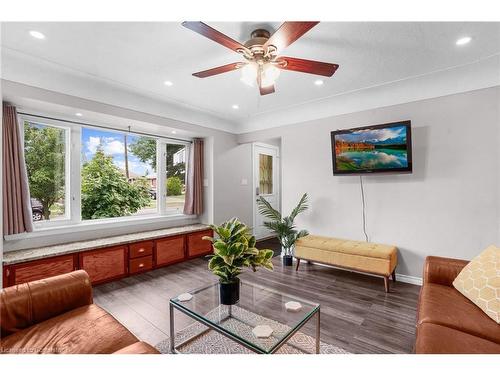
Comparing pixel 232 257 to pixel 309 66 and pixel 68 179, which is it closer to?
pixel 309 66

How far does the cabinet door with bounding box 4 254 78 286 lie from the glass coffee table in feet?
5.97

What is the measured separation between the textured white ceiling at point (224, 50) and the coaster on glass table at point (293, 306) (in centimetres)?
212

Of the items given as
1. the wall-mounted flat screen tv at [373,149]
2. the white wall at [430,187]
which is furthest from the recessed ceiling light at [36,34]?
the white wall at [430,187]

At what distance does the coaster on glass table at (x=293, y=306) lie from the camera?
170 centimetres

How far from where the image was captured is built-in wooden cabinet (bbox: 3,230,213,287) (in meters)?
2.52

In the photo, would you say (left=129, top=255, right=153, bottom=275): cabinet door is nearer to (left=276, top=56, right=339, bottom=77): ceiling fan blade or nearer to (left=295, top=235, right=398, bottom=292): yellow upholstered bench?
(left=295, top=235, right=398, bottom=292): yellow upholstered bench

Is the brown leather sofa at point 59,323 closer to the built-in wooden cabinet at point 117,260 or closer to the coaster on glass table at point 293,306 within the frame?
the coaster on glass table at point 293,306

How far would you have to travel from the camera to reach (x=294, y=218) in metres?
3.99

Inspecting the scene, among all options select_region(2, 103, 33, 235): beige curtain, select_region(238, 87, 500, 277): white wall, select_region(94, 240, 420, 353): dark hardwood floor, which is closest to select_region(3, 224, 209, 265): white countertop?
select_region(2, 103, 33, 235): beige curtain

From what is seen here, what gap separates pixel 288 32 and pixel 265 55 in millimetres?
341

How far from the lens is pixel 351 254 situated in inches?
118

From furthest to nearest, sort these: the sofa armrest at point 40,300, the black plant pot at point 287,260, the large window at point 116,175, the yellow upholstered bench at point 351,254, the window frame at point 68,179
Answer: the black plant pot at point 287,260
the large window at point 116,175
the window frame at point 68,179
the yellow upholstered bench at point 351,254
the sofa armrest at point 40,300

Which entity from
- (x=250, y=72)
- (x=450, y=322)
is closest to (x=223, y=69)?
(x=250, y=72)
